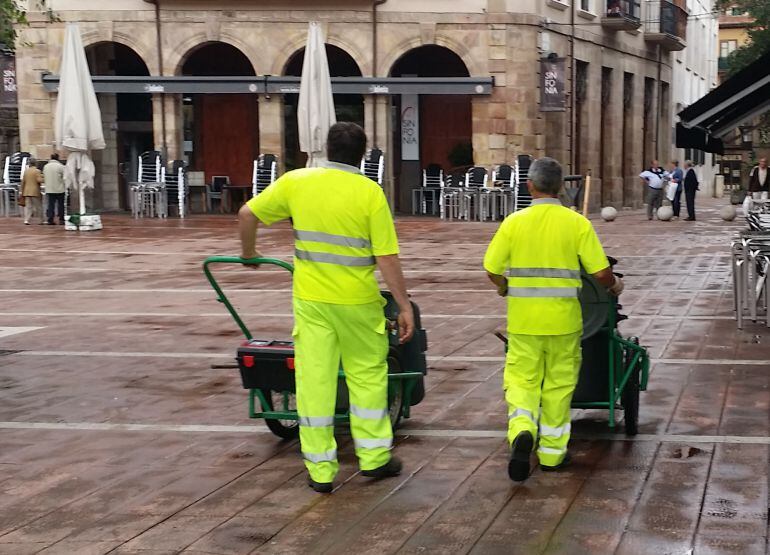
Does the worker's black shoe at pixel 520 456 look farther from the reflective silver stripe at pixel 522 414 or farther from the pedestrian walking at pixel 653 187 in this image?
the pedestrian walking at pixel 653 187

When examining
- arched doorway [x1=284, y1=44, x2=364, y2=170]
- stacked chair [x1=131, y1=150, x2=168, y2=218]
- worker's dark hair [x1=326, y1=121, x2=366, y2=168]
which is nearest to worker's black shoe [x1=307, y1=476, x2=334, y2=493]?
worker's dark hair [x1=326, y1=121, x2=366, y2=168]

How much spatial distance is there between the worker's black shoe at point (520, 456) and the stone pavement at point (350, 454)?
0.10m

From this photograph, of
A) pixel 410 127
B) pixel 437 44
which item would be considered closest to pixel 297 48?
pixel 437 44

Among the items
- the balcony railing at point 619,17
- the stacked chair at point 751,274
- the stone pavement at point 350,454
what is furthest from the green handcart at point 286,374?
the balcony railing at point 619,17

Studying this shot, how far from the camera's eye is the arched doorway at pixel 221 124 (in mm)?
33062

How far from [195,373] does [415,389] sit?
265cm

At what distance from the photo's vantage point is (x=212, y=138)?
109 ft

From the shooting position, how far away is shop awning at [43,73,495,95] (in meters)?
30.1

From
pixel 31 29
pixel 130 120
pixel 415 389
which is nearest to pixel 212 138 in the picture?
pixel 130 120

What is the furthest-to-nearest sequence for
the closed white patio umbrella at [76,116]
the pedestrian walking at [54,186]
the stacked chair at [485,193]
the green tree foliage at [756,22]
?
the green tree foliage at [756,22] → the stacked chair at [485,193] → the pedestrian walking at [54,186] → the closed white patio umbrella at [76,116]

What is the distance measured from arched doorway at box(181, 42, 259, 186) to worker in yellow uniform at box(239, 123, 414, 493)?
90.0 feet

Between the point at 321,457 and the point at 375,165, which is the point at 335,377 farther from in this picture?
the point at 375,165

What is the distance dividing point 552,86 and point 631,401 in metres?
24.7

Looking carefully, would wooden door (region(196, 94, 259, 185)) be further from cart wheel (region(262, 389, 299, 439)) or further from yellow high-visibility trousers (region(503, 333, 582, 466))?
yellow high-visibility trousers (region(503, 333, 582, 466))
